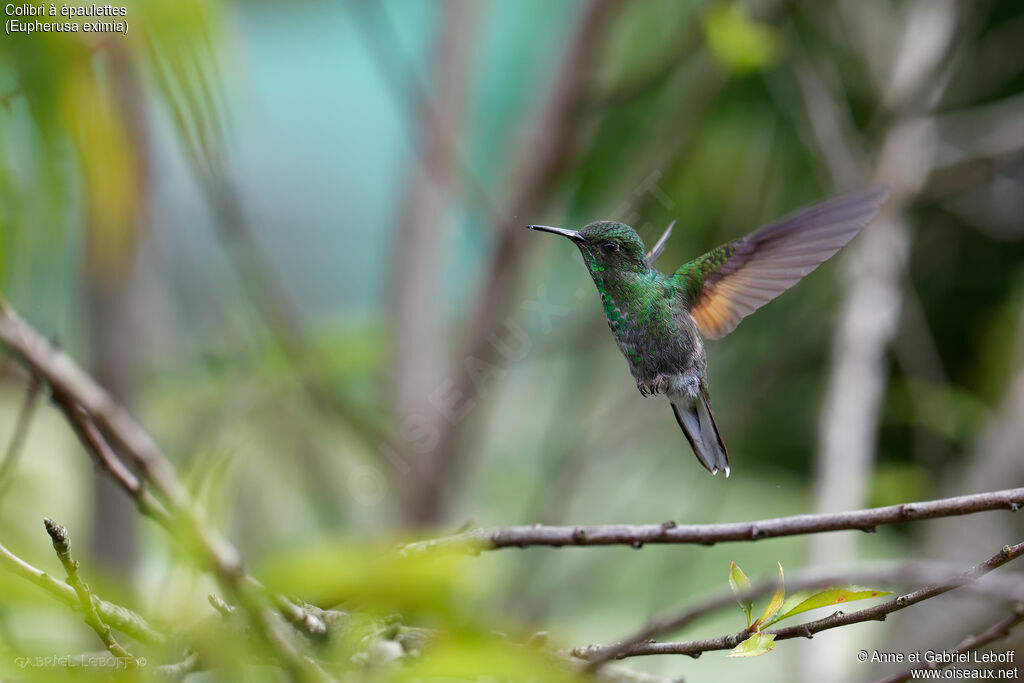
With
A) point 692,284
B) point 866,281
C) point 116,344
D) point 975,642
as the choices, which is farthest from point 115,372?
point 975,642

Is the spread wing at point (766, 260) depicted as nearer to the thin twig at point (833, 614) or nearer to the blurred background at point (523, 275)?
the blurred background at point (523, 275)

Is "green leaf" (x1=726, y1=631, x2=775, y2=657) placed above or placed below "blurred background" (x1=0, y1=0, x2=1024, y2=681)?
below

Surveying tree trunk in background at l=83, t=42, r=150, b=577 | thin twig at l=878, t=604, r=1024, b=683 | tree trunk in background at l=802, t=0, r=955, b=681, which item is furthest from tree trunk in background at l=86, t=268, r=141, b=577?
thin twig at l=878, t=604, r=1024, b=683

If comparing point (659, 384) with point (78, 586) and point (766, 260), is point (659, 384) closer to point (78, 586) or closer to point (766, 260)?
point (766, 260)

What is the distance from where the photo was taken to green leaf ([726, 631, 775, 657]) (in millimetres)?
455

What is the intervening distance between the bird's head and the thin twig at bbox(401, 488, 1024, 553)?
16 cm

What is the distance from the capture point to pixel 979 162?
1.67 m

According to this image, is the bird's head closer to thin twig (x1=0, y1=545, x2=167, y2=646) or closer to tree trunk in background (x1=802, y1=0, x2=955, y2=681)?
thin twig (x1=0, y1=545, x2=167, y2=646)

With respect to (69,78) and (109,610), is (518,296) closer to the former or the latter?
(69,78)

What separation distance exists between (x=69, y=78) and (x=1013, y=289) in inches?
106

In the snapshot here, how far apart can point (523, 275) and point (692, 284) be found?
1378 millimetres

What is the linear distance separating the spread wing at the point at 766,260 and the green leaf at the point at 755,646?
0.24m

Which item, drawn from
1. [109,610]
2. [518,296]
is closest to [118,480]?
[109,610]

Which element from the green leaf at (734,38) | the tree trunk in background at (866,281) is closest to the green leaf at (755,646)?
the green leaf at (734,38)
